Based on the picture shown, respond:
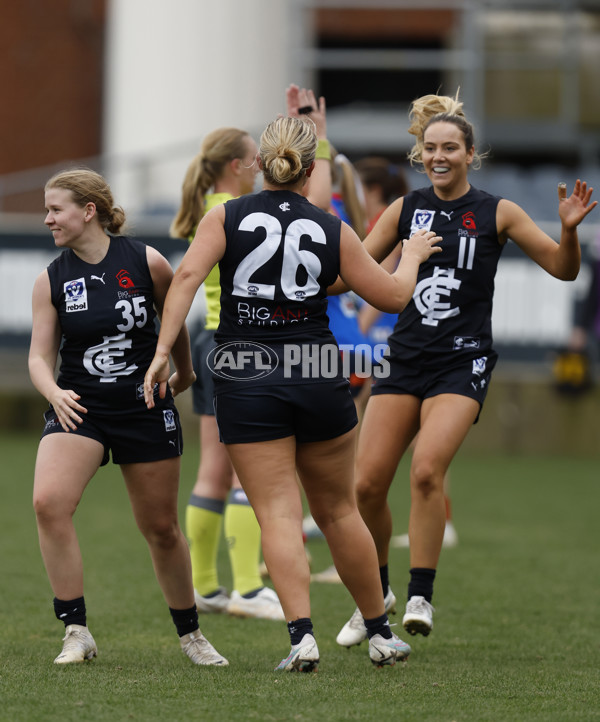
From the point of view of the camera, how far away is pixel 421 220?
5.11 metres

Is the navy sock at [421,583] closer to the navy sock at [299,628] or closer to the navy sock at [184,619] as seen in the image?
the navy sock at [299,628]

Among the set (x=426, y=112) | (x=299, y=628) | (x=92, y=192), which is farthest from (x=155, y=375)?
(x=426, y=112)

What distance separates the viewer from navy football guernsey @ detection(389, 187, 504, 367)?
5.05 m

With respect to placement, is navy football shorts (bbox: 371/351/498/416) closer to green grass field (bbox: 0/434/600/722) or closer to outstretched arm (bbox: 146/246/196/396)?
outstretched arm (bbox: 146/246/196/396)

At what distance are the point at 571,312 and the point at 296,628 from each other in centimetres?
929

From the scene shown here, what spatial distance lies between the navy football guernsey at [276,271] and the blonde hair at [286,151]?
0.28 feet

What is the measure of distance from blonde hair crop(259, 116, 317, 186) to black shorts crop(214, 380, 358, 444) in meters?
0.74

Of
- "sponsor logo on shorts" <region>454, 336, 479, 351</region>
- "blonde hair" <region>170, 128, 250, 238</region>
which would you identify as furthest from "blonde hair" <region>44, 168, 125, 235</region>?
"sponsor logo on shorts" <region>454, 336, 479, 351</region>

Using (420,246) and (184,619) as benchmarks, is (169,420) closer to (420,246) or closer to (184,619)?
(184,619)

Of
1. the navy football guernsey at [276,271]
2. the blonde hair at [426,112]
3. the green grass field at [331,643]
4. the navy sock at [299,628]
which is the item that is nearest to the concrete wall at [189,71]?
the green grass field at [331,643]

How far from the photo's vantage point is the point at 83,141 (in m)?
22.2

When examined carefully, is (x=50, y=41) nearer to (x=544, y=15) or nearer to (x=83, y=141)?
(x=83, y=141)

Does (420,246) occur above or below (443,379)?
above

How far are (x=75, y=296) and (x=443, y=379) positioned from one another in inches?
60.6
